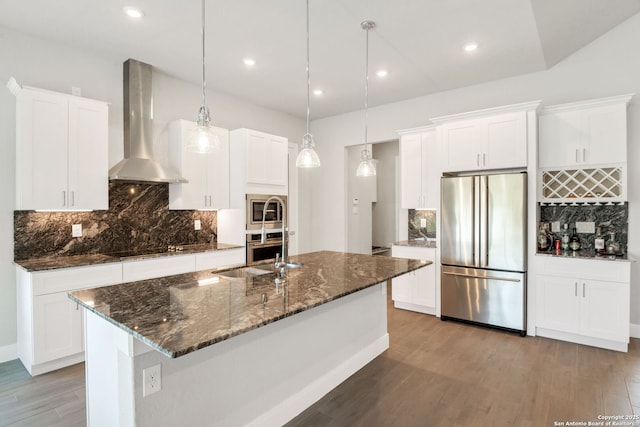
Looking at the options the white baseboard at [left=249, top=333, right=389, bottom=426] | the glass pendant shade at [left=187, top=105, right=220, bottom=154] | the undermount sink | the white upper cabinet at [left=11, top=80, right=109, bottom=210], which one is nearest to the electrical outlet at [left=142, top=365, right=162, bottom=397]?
the white baseboard at [left=249, top=333, right=389, bottom=426]

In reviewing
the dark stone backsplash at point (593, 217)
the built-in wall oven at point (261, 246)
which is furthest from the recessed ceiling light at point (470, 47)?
the built-in wall oven at point (261, 246)

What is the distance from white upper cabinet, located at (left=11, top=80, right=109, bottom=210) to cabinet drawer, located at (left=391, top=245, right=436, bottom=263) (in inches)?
137

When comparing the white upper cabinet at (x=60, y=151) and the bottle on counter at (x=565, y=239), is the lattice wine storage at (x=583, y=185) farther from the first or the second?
the white upper cabinet at (x=60, y=151)

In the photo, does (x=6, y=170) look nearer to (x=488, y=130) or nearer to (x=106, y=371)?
(x=106, y=371)

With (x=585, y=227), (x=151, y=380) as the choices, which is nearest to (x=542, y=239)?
(x=585, y=227)

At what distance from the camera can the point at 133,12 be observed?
274cm

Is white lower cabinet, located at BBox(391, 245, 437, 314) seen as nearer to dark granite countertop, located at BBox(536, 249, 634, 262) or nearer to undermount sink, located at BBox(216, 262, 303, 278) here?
dark granite countertop, located at BBox(536, 249, 634, 262)

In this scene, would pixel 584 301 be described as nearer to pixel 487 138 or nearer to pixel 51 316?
pixel 487 138

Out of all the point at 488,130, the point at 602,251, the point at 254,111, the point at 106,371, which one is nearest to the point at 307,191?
the point at 254,111

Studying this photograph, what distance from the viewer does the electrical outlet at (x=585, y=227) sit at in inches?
146

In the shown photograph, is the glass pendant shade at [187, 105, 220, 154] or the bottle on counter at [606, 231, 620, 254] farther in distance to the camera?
the bottle on counter at [606, 231, 620, 254]

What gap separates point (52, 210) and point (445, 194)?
4.15m

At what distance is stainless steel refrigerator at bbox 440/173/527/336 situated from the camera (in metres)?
3.62

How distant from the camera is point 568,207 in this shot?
384 cm
